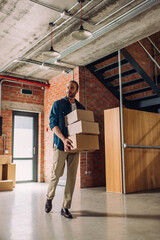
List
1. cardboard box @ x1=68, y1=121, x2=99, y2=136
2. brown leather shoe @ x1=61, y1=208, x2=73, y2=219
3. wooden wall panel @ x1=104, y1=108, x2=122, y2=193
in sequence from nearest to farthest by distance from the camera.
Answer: cardboard box @ x1=68, y1=121, x2=99, y2=136 → brown leather shoe @ x1=61, y1=208, x2=73, y2=219 → wooden wall panel @ x1=104, y1=108, x2=122, y2=193

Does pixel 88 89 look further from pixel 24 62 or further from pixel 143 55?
pixel 143 55

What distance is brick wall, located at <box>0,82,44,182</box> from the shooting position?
7085 millimetres

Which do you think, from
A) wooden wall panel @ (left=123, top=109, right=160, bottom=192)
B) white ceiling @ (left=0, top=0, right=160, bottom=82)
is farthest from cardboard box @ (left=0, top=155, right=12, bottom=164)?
wooden wall panel @ (left=123, top=109, right=160, bottom=192)

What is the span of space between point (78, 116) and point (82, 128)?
15cm

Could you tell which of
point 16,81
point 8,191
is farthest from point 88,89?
point 8,191

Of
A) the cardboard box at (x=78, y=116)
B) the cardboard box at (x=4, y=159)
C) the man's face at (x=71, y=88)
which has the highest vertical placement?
the man's face at (x=71, y=88)

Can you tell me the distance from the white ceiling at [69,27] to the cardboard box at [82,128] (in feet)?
6.61

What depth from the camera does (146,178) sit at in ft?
18.5

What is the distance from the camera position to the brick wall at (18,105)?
7.09 metres

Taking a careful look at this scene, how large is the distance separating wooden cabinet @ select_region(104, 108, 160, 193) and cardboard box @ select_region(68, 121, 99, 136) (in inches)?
92.6

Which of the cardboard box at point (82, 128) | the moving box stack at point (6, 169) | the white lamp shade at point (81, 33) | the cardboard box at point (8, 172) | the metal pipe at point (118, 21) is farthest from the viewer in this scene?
the cardboard box at point (8, 172)

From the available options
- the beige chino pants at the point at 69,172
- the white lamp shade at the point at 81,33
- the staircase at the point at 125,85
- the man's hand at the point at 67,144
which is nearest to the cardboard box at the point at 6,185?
the beige chino pants at the point at 69,172

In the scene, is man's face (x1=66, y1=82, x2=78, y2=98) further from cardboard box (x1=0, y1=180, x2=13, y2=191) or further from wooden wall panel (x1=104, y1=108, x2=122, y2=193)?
cardboard box (x1=0, y1=180, x2=13, y2=191)

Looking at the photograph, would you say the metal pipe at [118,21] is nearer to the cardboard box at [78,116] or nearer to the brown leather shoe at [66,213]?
the cardboard box at [78,116]
